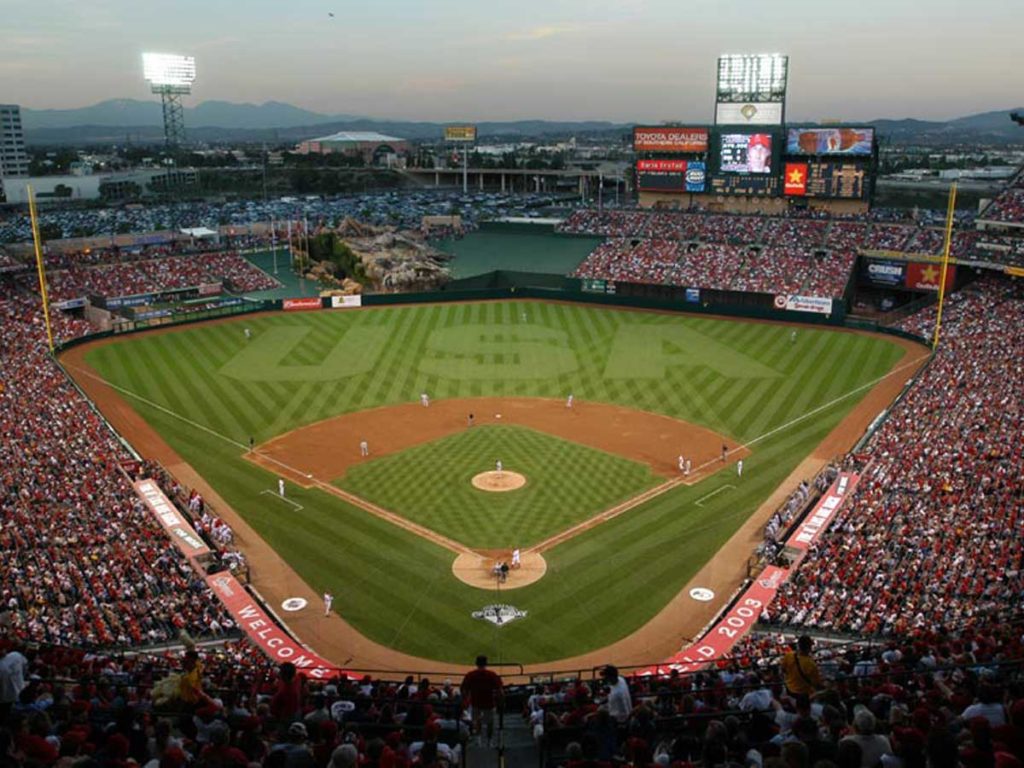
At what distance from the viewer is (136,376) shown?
46562 millimetres

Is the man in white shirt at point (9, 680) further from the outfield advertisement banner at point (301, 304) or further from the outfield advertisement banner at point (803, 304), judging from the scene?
the outfield advertisement banner at point (301, 304)

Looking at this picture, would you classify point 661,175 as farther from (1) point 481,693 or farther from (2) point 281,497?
(1) point 481,693

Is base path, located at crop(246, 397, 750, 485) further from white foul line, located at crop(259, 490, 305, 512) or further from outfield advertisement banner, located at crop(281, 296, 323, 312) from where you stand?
outfield advertisement banner, located at crop(281, 296, 323, 312)

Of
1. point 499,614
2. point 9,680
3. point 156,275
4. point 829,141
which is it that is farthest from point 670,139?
point 9,680

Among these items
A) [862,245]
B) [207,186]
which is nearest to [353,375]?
[862,245]

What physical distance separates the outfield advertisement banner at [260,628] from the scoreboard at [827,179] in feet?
183

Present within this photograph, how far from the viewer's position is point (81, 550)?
915 inches

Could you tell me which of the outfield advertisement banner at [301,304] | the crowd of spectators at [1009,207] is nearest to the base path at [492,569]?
the outfield advertisement banner at [301,304]

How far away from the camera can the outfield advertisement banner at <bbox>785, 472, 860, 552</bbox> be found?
25.6 meters

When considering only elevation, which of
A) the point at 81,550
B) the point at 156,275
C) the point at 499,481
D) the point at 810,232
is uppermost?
the point at 810,232

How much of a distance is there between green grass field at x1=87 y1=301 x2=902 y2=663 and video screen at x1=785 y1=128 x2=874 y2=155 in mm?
17027

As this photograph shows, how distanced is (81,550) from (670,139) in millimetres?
59130

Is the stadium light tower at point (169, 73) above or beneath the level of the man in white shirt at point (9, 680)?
above

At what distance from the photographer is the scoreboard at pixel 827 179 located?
2525 inches
